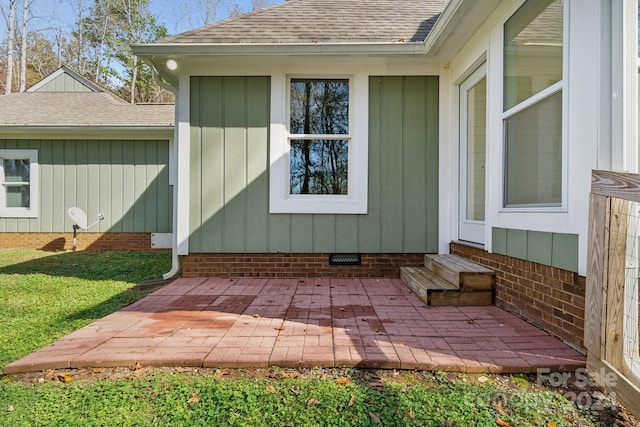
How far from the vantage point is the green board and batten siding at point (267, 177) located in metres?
4.54

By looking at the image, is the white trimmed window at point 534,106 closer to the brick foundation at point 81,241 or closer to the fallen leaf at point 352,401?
the fallen leaf at point 352,401

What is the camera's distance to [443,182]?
4.52m

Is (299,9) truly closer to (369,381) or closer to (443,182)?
(443,182)

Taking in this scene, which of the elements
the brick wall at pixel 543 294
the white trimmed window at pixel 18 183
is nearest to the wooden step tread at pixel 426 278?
the brick wall at pixel 543 294

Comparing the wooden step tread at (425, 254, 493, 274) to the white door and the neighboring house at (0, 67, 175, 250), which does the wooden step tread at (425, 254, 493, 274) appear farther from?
the neighboring house at (0, 67, 175, 250)

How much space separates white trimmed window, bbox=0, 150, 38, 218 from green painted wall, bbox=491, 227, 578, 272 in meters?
9.21

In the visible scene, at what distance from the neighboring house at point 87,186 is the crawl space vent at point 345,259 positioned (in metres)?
4.64

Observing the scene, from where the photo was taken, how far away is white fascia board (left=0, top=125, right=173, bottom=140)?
733cm

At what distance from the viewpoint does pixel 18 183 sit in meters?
7.76

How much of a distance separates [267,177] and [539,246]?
3.14 m

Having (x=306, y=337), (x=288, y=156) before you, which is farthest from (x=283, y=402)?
(x=288, y=156)

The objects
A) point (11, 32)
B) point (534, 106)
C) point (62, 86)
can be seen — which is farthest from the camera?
point (11, 32)

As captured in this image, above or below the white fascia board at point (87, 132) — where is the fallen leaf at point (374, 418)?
below

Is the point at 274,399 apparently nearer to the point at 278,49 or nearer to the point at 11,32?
the point at 278,49
